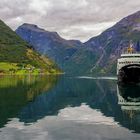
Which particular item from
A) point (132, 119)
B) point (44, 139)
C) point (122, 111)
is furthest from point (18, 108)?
point (44, 139)

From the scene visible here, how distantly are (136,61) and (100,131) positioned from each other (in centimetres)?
11953

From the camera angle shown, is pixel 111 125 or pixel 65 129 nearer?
pixel 65 129

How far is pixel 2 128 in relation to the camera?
46.5 m

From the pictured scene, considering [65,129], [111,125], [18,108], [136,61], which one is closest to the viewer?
[65,129]

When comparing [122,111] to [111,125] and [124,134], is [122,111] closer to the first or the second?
[111,125]

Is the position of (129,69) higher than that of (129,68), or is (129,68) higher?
(129,68)

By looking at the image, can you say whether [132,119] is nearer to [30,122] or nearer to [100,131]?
[100,131]

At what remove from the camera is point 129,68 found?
166125 mm

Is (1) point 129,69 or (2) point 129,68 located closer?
(2) point 129,68

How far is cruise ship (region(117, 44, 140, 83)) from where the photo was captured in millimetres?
163125

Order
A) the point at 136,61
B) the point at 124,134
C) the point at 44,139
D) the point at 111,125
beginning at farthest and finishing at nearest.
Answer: the point at 136,61 < the point at 111,125 < the point at 124,134 < the point at 44,139

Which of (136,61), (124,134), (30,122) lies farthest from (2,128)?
(136,61)

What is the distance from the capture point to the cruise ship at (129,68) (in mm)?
163125

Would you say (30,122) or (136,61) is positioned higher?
(136,61)
